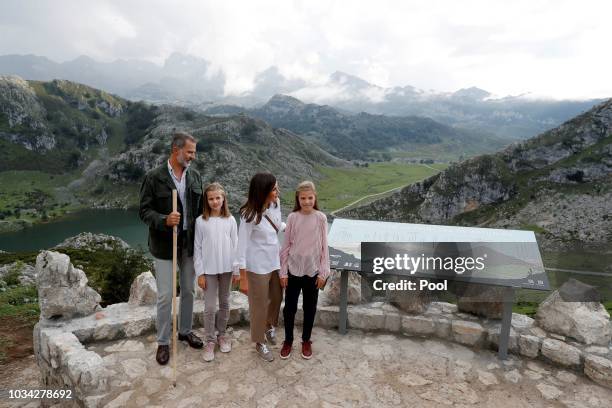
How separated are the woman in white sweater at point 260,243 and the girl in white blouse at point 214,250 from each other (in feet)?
0.77

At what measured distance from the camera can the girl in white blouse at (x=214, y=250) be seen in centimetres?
536

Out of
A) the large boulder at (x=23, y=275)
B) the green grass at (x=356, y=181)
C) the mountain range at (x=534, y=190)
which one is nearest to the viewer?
the large boulder at (x=23, y=275)

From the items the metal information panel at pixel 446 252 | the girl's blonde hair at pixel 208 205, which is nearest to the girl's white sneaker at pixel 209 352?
the girl's blonde hair at pixel 208 205

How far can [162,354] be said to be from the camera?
5508 mm

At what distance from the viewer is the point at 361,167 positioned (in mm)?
170500

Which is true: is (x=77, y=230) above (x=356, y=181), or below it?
below

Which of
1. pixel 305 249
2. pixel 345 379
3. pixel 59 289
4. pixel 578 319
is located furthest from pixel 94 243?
pixel 578 319

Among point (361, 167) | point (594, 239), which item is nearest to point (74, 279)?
point (594, 239)

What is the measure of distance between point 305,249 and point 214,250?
126cm

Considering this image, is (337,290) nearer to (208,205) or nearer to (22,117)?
(208,205)

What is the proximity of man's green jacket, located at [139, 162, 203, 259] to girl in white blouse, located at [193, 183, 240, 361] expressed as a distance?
0.55ft

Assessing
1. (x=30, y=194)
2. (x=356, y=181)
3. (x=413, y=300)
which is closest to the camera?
(x=413, y=300)

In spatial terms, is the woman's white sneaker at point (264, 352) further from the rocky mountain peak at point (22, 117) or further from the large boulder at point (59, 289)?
the rocky mountain peak at point (22, 117)

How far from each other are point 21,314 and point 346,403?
8.05 metres
